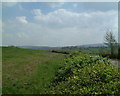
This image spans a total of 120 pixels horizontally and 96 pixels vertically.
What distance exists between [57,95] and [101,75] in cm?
125

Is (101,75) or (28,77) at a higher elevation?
(101,75)

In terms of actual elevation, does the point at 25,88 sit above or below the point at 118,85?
below

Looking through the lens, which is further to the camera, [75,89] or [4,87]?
[4,87]

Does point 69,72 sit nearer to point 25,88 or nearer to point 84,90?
point 25,88

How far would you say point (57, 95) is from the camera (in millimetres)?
3949

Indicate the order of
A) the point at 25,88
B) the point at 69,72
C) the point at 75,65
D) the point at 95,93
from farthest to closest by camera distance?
the point at 75,65, the point at 69,72, the point at 25,88, the point at 95,93

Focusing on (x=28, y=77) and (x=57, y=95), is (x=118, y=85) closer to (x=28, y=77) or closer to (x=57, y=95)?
(x=57, y=95)

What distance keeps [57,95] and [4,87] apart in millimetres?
1692

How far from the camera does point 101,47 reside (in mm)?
17406

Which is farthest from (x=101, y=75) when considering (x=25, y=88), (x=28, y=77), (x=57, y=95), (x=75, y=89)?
(x=28, y=77)

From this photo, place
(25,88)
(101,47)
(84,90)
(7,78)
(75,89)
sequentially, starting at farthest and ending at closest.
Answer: (101,47) → (7,78) → (25,88) → (75,89) → (84,90)

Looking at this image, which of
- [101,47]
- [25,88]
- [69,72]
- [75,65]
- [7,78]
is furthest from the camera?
[101,47]

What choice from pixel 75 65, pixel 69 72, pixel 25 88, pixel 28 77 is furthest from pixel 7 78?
pixel 75 65

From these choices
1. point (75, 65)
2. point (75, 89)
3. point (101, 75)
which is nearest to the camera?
point (75, 89)
